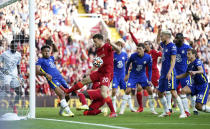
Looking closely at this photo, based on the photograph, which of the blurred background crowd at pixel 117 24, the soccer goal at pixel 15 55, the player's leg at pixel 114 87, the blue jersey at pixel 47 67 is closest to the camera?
the soccer goal at pixel 15 55

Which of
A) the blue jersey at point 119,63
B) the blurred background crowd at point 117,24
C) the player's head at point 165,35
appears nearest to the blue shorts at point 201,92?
the player's head at point 165,35

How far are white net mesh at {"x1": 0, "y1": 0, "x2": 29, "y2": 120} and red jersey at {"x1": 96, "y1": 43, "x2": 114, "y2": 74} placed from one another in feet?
5.48

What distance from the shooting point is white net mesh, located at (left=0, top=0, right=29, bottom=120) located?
35.8 ft

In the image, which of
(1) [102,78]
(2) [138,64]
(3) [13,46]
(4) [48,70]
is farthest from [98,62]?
(2) [138,64]

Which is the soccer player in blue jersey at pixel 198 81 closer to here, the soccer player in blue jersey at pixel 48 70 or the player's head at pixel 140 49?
the player's head at pixel 140 49

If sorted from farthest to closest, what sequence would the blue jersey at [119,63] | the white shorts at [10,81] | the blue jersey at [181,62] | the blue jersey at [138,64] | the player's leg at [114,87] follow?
1. the blue jersey at [119,63]
2. the player's leg at [114,87]
3. the blue jersey at [138,64]
4. the blue jersey at [181,62]
5. the white shorts at [10,81]

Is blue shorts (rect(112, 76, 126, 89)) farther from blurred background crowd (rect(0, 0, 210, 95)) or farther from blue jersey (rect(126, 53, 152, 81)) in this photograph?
blurred background crowd (rect(0, 0, 210, 95))

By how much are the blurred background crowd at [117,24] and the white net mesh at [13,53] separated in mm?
2072

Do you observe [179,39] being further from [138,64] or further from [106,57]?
[106,57]

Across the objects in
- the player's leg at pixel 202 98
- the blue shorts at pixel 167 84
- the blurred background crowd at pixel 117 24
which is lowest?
the player's leg at pixel 202 98

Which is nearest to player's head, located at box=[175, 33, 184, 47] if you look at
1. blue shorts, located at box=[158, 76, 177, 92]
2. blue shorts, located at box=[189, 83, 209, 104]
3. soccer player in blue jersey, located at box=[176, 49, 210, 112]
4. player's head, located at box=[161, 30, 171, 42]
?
soccer player in blue jersey, located at box=[176, 49, 210, 112]

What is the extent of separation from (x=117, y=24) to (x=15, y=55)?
14.4 meters

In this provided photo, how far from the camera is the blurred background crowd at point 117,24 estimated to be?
20500 mm

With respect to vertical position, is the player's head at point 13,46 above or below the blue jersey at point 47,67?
above
